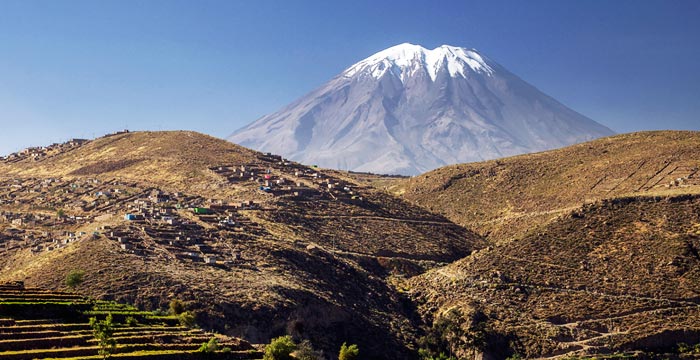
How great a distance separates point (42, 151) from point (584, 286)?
94.9m

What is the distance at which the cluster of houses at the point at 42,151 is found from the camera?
128 m

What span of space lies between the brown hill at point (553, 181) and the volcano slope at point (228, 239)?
600 cm

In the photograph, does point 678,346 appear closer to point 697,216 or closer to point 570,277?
point 570,277

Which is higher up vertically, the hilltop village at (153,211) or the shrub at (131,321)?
the hilltop village at (153,211)

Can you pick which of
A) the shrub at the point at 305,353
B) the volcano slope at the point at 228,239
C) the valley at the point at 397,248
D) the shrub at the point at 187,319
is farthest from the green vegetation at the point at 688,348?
the shrub at the point at 187,319

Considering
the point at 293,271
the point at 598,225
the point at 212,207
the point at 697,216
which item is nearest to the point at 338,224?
the point at 212,207

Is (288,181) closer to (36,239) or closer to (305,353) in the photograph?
(36,239)

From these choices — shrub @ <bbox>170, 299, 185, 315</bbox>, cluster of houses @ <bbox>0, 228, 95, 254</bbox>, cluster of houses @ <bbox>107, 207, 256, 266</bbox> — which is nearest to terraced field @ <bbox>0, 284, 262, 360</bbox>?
shrub @ <bbox>170, 299, 185, 315</bbox>

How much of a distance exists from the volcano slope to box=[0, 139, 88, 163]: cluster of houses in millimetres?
6291

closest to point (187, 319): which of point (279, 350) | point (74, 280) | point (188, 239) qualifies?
point (279, 350)

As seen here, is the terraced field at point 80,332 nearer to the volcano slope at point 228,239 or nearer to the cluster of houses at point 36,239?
the volcano slope at point 228,239

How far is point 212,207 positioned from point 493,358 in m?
36.7

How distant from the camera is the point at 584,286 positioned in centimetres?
6638

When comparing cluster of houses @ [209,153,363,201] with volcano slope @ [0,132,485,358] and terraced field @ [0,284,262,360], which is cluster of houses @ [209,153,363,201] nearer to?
volcano slope @ [0,132,485,358]
